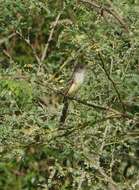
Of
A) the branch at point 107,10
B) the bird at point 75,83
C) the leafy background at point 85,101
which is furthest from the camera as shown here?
the branch at point 107,10

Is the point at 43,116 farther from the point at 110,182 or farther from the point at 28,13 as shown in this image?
the point at 28,13

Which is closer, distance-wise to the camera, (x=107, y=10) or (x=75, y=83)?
(x=75, y=83)

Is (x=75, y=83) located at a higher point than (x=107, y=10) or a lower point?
lower

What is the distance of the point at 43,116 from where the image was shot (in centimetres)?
276

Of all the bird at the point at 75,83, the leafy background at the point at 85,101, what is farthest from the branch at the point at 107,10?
the bird at the point at 75,83

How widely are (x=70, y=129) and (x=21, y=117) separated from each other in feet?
1.03

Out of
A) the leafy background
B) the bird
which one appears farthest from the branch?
the bird

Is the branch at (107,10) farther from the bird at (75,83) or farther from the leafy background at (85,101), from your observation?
the bird at (75,83)

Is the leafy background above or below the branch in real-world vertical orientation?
below

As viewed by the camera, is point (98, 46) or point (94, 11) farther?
point (94, 11)

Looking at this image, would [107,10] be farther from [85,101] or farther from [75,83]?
[85,101]

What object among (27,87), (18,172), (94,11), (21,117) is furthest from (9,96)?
(18,172)

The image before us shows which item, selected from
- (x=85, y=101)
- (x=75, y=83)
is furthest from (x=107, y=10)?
(x=85, y=101)

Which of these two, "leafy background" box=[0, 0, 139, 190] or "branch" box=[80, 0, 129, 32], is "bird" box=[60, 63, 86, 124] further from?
"branch" box=[80, 0, 129, 32]
